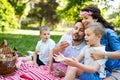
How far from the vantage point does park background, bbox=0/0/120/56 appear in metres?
12.8

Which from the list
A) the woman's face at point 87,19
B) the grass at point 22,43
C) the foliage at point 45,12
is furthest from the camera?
the foliage at point 45,12

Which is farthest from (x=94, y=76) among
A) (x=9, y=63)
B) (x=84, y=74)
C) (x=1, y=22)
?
(x=1, y=22)

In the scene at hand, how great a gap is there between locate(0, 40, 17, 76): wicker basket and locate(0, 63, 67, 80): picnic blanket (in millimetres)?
97

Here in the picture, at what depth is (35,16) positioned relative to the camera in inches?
1446

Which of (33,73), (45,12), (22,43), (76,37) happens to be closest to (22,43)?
(22,43)

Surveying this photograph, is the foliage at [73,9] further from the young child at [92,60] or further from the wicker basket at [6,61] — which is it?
the young child at [92,60]

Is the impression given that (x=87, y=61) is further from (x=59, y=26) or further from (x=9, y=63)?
(x=59, y=26)

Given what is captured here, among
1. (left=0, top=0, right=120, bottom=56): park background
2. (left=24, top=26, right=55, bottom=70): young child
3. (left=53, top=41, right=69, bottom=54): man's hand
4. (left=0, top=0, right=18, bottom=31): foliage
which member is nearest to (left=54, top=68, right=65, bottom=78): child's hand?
(left=53, top=41, right=69, bottom=54): man's hand

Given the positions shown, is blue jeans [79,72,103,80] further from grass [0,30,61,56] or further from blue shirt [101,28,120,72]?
grass [0,30,61,56]

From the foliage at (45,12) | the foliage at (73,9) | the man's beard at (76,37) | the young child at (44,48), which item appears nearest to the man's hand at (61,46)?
the man's beard at (76,37)

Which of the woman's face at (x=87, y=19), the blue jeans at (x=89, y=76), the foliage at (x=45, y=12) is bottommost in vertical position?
the foliage at (x=45, y=12)

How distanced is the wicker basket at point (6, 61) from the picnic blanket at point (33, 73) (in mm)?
97

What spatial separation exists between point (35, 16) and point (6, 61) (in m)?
32.6

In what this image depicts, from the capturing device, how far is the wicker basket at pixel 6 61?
4.37 metres
